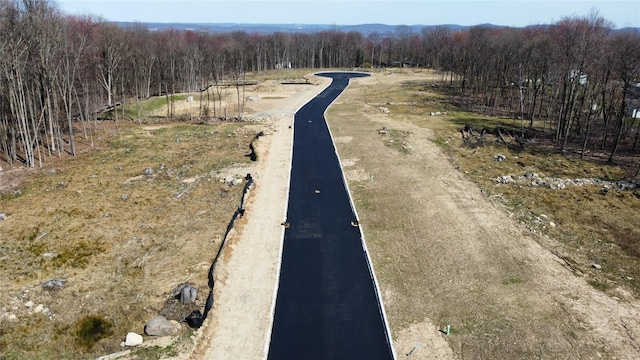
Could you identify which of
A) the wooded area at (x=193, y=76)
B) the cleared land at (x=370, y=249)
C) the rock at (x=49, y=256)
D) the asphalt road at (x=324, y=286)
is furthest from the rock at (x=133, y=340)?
the wooded area at (x=193, y=76)

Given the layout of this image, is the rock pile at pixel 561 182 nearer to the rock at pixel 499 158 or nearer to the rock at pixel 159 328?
the rock at pixel 499 158

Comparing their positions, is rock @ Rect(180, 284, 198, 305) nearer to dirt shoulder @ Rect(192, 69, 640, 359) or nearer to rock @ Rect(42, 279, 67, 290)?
dirt shoulder @ Rect(192, 69, 640, 359)

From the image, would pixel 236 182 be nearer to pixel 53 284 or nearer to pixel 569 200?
pixel 53 284

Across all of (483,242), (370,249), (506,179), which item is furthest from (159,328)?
(506,179)

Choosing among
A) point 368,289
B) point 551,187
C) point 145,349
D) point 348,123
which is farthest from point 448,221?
point 348,123

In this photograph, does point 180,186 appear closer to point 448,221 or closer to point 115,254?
point 115,254

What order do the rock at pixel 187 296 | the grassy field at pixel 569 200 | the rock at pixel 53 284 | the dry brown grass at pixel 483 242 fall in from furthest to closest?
1. the grassy field at pixel 569 200
2. the rock at pixel 53 284
3. the rock at pixel 187 296
4. the dry brown grass at pixel 483 242
